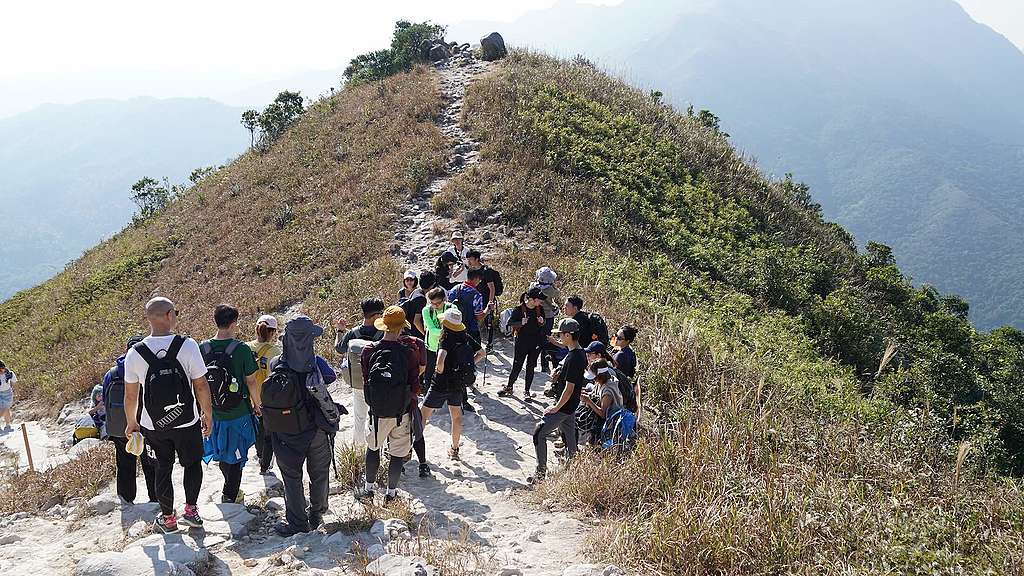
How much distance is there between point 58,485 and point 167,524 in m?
2.76

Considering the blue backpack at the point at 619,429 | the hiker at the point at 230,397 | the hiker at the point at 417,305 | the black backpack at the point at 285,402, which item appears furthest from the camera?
the hiker at the point at 417,305

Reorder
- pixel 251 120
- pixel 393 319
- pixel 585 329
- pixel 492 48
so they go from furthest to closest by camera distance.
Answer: pixel 251 120
pixel 492 48
pixel 585 329
pixel 393 319

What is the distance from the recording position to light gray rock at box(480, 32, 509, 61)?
106ft

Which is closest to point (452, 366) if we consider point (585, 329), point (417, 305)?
point (417, 305)

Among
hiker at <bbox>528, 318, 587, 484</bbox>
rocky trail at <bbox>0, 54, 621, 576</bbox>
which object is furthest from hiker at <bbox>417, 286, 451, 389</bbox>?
hiker at <bbox>528, 318, 587, 484</bbox>

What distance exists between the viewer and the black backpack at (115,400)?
223 inches

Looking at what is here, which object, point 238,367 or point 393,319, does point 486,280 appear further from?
point 238,367

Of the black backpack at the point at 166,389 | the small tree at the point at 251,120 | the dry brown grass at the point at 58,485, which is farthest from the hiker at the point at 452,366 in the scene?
the small tree at the point at 251,120

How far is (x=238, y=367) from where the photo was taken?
5.84 m

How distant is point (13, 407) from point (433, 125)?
15287 mm

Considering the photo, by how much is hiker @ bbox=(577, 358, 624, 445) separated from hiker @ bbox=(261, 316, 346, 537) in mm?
2490

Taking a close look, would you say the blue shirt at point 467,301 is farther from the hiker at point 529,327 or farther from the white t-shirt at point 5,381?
the white t-shirt at point 5,381

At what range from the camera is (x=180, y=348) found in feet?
16.5

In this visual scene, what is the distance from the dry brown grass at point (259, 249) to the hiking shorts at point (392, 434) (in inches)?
227
